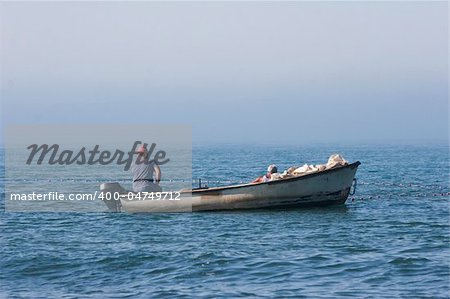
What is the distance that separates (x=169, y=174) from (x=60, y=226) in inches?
887

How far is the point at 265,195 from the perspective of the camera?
77.3 ft

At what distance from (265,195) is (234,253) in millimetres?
6275

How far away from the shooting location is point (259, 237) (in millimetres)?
19484

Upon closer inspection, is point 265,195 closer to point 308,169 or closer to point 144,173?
point 308,169

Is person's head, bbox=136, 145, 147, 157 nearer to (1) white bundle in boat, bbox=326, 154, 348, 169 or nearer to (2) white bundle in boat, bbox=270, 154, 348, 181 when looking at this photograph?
(2) white bundle in boat, bbox=270, 154, 348, 181

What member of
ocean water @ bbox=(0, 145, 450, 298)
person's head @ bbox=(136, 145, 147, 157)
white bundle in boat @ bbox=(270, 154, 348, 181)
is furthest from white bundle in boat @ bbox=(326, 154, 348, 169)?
person's head @ bbox=(136, 145, 147, 157)

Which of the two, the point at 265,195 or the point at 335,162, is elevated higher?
the point at 335,162

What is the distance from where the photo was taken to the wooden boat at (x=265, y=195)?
23.4m

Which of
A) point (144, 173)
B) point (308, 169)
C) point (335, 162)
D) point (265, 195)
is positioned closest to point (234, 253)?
point (265, 195)

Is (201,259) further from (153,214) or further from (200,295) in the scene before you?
(153,214)

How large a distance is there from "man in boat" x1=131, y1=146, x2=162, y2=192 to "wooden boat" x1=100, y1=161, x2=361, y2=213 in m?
0.41

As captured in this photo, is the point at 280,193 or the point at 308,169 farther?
the point at 308,169

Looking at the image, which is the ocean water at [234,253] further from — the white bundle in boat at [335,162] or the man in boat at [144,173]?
the white bundle in boat at [335,162]

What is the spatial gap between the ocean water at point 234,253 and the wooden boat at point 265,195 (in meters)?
0.30
